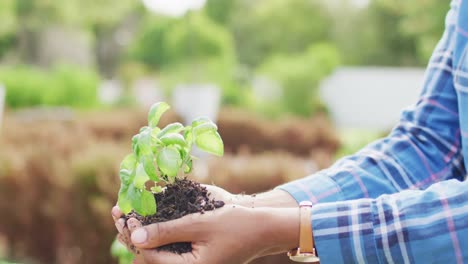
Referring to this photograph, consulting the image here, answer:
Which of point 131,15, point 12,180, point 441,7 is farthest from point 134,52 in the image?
point 12,180

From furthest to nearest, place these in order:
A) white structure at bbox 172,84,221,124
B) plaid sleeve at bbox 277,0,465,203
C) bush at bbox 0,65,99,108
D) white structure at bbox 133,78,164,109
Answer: white structure at bbox 133,78,164,109, bush at bbox 0,65,99,108, white structure at bbox 172,84,221,124, plaid sleeve at bbox 277,0,465,203

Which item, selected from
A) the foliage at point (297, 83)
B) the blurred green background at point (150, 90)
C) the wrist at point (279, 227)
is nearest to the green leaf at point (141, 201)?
the wrist at point (279, 227)

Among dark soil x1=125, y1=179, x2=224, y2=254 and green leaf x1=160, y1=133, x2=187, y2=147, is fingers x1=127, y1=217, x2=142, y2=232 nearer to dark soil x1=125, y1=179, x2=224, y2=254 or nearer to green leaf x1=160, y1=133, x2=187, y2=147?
dark soil x1=125, y1=179, x2=224, y2=254

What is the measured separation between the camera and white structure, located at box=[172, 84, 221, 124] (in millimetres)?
14320

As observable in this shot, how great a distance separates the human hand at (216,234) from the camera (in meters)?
1.51

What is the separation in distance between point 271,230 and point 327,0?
38.2m

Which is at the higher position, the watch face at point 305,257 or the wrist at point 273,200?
the wrist at point 273,200

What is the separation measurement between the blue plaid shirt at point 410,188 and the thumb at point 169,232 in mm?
245

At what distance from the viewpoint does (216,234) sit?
59.5 inches

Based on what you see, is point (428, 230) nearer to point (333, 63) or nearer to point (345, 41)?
point (333, 63)

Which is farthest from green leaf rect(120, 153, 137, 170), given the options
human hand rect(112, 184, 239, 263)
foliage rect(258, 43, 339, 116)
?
foliage rect(258, 43, 339, 116)

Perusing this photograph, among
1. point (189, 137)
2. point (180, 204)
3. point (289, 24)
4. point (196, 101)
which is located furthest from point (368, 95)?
point (180, 204)

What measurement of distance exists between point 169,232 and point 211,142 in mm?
234

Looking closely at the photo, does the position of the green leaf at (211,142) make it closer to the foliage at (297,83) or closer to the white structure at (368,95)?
the foliage at (297,83)
